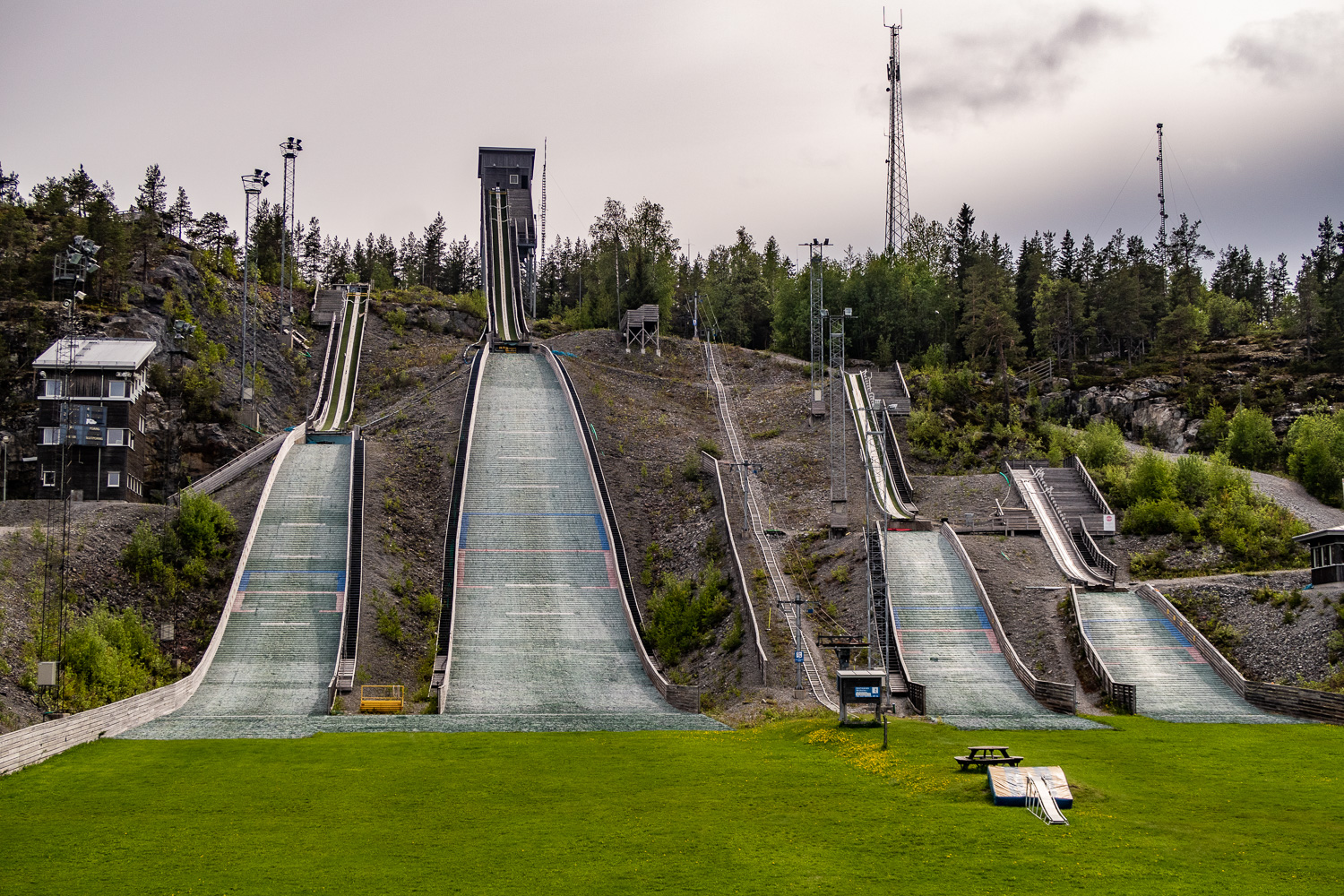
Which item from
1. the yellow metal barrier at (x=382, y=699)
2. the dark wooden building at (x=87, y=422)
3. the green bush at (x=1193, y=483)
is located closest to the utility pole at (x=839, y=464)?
the green bush at (x=1193, y=483)

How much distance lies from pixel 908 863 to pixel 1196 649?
22332 mm

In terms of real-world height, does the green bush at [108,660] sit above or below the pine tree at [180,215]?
below

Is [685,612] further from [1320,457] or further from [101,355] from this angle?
[1320,457]

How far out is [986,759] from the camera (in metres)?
20.0

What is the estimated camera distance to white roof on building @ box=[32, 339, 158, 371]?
42.5 m

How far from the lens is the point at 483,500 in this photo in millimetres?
45062

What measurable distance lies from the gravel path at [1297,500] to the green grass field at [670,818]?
79.7 ft

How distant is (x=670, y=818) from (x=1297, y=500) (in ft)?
139

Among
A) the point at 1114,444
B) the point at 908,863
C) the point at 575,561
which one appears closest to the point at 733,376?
the point at 1114,444

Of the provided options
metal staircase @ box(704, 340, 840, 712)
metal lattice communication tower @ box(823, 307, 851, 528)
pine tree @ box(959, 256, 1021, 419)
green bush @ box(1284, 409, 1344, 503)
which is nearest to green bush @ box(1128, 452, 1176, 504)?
green bush @ box(1284, 409, 1344, 503)

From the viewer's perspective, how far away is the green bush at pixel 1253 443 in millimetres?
58094

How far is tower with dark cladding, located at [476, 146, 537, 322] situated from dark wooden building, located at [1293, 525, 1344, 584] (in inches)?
2469

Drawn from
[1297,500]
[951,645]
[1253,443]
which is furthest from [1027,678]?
[1253,443]

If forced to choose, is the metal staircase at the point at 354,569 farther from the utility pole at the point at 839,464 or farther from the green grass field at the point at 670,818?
the utility pole at the point at 839,464
